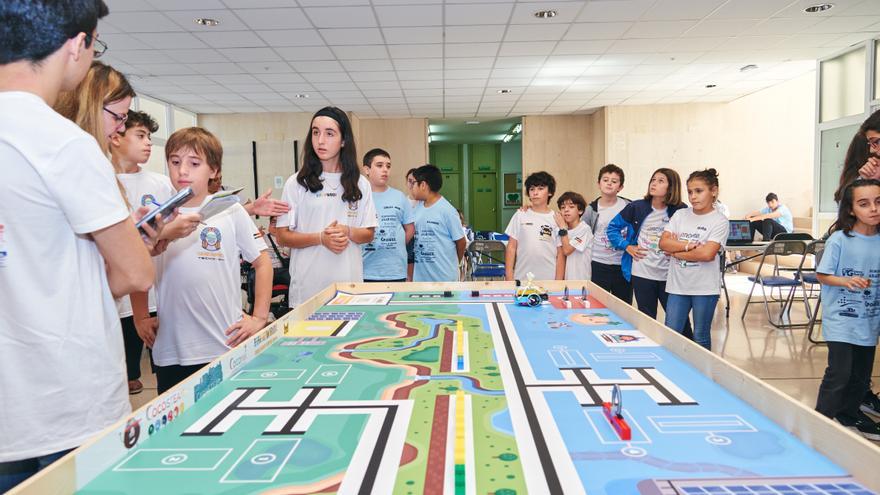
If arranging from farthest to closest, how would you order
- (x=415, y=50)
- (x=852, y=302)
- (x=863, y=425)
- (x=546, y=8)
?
(x=415, y=50), (x=546, y=8), (x=863, y=425), (x=852, y=302)

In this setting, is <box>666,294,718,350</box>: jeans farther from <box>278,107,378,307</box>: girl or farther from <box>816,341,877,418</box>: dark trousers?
<box>278,107,378,307</box>: girl

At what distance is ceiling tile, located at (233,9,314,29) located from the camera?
4.89 meters

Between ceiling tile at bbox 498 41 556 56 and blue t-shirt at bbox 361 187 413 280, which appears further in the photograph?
ceiling tile at bbox 498 41 556 56

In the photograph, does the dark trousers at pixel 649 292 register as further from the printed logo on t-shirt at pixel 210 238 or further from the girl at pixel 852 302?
the printed logo on t-shirt at pixel 210 238

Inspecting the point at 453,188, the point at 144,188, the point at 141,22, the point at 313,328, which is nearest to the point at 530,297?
the point at 313,328

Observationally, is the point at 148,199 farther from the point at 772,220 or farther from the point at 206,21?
the point at 772,220

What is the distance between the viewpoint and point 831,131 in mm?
6500

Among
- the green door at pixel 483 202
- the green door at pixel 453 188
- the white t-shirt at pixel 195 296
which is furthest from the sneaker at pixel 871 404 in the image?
the green door at pixel 453 188

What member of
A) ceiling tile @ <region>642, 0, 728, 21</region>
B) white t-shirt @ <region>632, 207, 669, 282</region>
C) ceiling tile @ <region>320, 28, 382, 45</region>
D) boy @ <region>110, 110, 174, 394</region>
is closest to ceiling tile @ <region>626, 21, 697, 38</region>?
ceiling tile @ <region>642, 0, 728, 21</region>

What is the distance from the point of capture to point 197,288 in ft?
5.65

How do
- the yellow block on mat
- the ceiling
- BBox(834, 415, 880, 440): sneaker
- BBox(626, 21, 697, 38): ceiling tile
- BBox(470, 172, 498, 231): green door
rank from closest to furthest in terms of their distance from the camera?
the yellow block on mat → BBox(834, 415, 880, 440): sneaker → the ceiling → BBox(626, 21, 697, 38): ceiling tile → BBox(470, 172, 498, 231): green door

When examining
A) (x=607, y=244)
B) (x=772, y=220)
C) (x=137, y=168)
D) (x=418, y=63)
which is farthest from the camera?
(x=772, y=220)

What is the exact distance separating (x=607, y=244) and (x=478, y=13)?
2637 millimetres

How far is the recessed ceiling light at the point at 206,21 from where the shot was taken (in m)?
5.07
